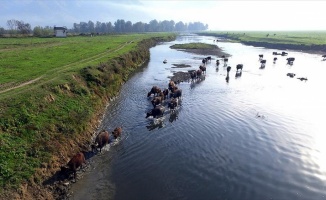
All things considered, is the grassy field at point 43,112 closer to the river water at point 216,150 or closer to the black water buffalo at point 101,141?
the black water buffalo at point 101,141

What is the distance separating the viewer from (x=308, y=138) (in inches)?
1022

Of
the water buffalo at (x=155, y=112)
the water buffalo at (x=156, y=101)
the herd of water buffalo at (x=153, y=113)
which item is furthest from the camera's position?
the water buffalo at (x=156, y=101)

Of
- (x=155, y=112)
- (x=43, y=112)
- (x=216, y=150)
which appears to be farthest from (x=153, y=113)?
(x=43, y=112)

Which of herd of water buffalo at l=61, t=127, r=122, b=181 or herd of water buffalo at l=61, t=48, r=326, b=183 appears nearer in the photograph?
herd of water buffalo at l=61, t=127, r=122, b=181

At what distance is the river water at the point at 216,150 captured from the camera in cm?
1830

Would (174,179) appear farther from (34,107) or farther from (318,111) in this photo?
(318,111)

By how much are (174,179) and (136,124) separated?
34.8 ft

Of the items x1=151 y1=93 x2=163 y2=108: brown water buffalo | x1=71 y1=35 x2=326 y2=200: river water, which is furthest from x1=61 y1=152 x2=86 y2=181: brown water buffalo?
x1=151 y1=93 x2=163 y2=108: brown water buffalo

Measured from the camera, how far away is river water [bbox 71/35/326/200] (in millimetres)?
18297

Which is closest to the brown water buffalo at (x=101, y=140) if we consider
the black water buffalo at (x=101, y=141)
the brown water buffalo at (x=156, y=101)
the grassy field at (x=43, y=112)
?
the black water buffalo at (x=101, y=141)

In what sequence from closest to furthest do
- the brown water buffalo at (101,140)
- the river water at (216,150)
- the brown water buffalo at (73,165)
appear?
the river water at (216,150) < the brown water buffalo at (73,165) < the brown water buffalo at (101,140)

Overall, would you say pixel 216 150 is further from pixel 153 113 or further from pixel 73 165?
pixel 73 165

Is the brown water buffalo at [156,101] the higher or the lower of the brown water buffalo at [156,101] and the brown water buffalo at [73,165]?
A: the higher

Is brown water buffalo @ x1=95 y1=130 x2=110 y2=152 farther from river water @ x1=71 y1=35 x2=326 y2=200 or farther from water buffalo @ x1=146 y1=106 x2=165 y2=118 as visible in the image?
water buffalo @ x1=146 y1=106 x2=165 y2=118
